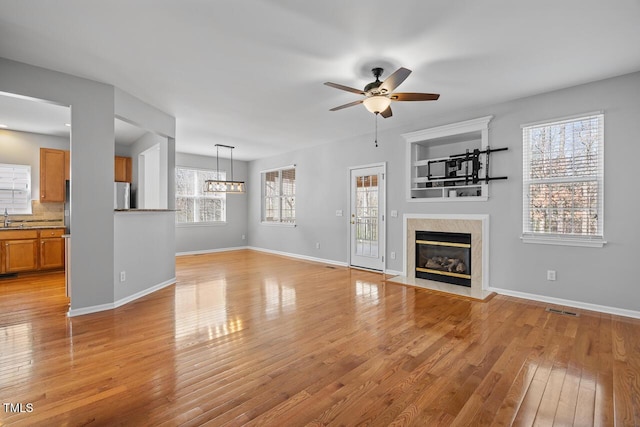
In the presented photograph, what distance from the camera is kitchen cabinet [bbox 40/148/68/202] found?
19.5 ft

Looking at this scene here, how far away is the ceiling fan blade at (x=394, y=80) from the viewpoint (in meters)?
2.68

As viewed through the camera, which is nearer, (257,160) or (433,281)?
(433,281)

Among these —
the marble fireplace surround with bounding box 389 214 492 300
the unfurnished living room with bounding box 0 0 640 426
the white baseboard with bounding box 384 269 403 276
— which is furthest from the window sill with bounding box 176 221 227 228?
the marble fireplace surround with bounding box 389 214 492 300

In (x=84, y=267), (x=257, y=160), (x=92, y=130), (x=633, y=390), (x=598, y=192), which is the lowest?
(x=633, y=390)

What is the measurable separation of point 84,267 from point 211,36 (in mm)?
3019

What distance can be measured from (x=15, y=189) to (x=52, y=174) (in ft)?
2.14

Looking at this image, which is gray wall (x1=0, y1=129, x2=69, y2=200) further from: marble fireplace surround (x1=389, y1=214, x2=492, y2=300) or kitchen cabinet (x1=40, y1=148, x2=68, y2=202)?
marble fireplace surround (x1=389, y1=214, x2=492, y2=300)

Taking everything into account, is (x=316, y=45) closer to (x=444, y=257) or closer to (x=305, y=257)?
(x=444, y=257)

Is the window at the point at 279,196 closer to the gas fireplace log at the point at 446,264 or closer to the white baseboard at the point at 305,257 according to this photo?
the white baseboard at the point at 305,257

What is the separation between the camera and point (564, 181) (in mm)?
3875

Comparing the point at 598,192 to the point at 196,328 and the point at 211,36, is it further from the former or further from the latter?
the point at 196,328

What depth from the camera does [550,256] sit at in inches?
156

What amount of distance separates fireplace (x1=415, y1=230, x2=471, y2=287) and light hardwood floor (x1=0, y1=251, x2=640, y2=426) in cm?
72

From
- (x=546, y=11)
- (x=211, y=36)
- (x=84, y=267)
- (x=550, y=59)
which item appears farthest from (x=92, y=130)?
(x=550, y=59)
